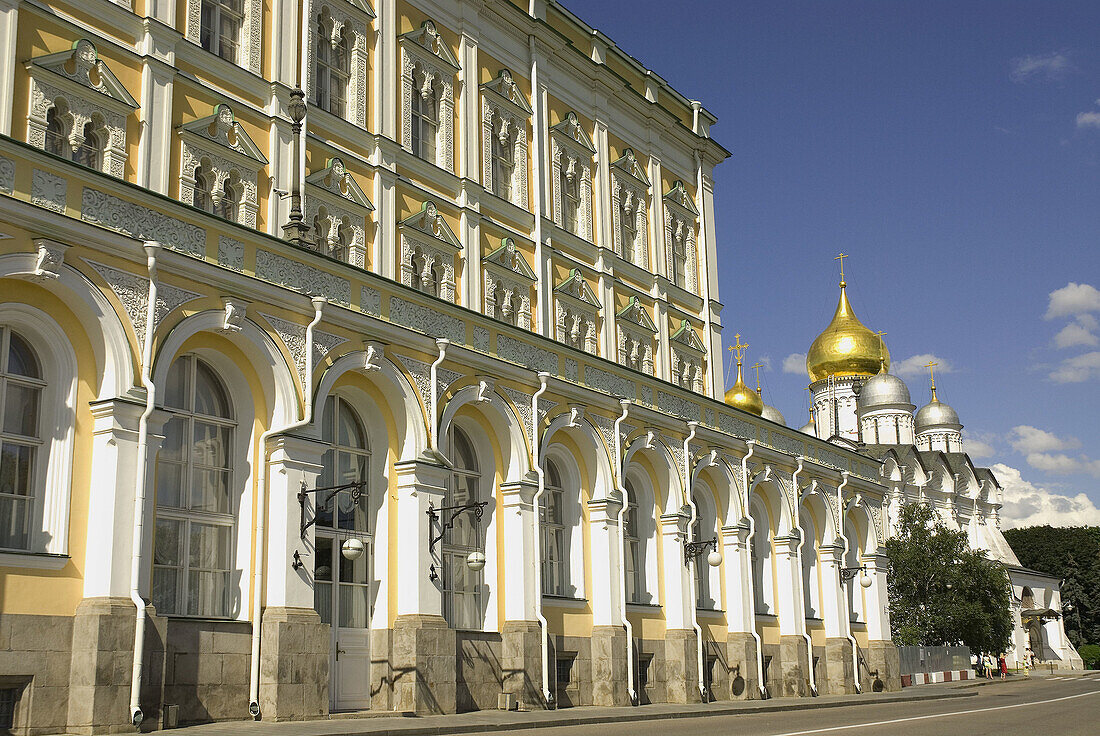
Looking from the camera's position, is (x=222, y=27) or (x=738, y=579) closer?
(x=222, y=27)

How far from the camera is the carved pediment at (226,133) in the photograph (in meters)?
20.2

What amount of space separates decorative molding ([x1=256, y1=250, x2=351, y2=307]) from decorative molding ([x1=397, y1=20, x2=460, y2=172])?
8011 millimetres

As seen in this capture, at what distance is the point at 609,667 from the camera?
2231 centimetres

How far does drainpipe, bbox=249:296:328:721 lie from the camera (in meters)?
15.1

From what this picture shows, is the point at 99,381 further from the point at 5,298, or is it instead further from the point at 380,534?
the point at 380,534

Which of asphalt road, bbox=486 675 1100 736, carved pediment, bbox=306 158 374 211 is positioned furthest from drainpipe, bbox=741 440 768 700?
carved pediment, bbox=306 158 374 211

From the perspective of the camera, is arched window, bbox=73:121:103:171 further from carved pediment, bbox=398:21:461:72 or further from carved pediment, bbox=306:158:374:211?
carved pediment, bbox=398:21:461:72

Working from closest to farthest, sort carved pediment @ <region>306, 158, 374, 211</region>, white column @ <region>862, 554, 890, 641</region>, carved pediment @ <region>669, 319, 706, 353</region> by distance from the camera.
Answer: carved pediment @ <region>306, 158, 374, 211</region> < carved pediment @ <region>669, 319, 706, 353</region> < white column @ <region>862, 554, 890, 641</region>

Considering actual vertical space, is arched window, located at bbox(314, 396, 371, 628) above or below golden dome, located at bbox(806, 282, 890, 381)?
below

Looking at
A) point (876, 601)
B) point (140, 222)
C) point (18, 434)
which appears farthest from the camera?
point (876, 601)

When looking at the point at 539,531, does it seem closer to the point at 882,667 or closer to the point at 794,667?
the point at 794,667

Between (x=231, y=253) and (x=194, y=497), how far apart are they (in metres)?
3.23

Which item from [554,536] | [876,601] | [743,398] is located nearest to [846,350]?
[743,398]

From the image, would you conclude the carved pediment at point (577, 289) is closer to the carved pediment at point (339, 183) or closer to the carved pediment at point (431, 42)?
the carved pediment at point (431, 42)
